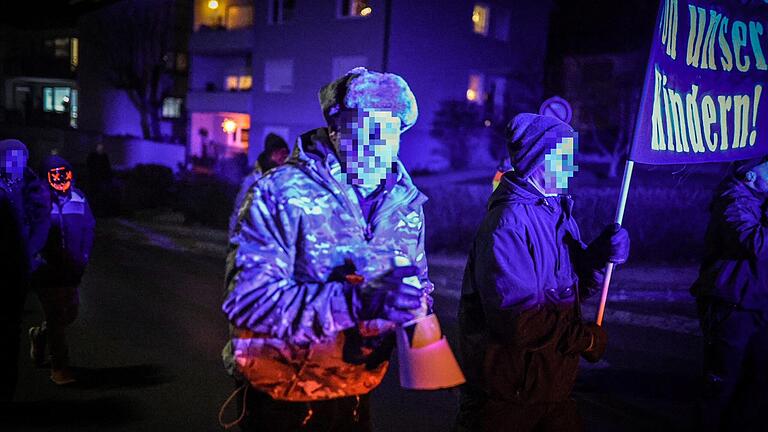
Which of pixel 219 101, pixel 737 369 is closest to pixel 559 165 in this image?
pixel 737 369

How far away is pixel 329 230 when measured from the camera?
2.18 metres

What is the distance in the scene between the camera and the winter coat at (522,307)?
2705mm

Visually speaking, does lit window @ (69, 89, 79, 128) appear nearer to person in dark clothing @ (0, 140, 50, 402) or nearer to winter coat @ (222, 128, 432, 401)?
person in dark clothing @ (0, 140, 50, 402)

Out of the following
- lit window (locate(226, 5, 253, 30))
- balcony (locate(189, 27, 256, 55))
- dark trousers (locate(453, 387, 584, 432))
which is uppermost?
lit window (locate(226, 5, 253, 30))

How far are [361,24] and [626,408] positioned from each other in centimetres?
2104

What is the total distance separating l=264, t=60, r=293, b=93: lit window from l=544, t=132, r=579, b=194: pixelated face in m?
25.7

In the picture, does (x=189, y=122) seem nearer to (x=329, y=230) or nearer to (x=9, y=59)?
(x=9, y=59)

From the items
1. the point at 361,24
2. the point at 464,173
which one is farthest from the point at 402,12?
the point at 464,173

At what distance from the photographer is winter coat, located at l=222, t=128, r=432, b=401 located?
207 centimetres

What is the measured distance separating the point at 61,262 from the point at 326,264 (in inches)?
153

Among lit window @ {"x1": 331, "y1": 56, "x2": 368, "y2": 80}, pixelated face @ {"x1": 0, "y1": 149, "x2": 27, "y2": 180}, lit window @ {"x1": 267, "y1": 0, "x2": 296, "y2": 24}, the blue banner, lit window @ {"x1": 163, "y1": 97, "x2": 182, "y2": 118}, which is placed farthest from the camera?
lit window @ {"x1": 163, "y1": 97, "x2": 182, "y2": 118}

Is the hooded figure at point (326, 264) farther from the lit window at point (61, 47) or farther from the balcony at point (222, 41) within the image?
the lit window at point (61, 47)

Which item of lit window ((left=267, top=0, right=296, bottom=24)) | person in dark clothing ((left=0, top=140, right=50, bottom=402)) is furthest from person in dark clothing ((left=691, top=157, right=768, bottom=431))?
lit window ((left=267, top=0, right=296, bottom=24))

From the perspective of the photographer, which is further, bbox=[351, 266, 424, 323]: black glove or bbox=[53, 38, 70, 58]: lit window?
bbox=[53, 38, 70, 58]: lit window
